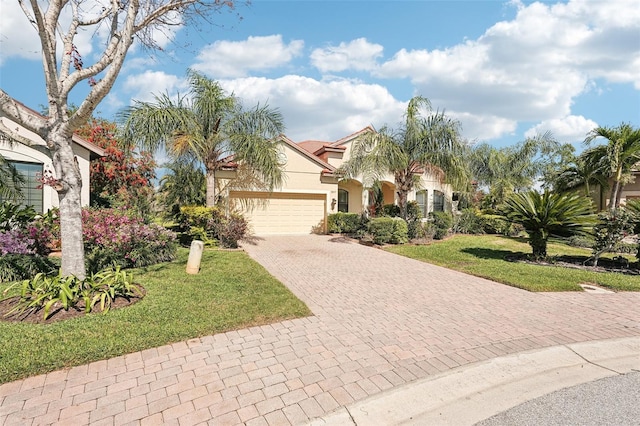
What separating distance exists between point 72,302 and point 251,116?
378 inches

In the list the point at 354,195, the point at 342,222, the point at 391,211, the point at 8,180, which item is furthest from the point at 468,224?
the point at 8,180

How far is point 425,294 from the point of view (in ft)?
22.6

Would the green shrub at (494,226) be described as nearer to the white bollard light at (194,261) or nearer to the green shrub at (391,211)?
the green shrub at (391,211)

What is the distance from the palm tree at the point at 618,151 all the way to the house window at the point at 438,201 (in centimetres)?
858

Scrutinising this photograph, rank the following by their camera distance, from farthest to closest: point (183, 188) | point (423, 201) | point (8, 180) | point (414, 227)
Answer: point (423, 201), point (183, 188), point (414, 227), point (8, 180)

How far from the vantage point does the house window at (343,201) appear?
20031mm

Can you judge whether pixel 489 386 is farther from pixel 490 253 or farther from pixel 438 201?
pixel 438 201

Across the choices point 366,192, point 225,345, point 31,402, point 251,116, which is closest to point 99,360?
point 31,402

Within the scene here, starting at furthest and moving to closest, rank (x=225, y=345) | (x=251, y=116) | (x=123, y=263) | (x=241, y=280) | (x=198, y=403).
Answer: (x=251, y=116), (x=123, y=263), (x=241, y=280), (x=225, y=345), (x=198, y=403)

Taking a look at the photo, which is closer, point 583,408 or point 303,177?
point 583,408

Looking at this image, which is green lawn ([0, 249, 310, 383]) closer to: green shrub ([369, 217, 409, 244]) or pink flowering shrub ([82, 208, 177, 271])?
pink flowering shrub ([82, 208, 177, 271])

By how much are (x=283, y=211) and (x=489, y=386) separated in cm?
1428

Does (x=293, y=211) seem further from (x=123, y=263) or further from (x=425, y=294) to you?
(x=425, y=294)

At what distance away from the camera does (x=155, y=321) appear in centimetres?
487
